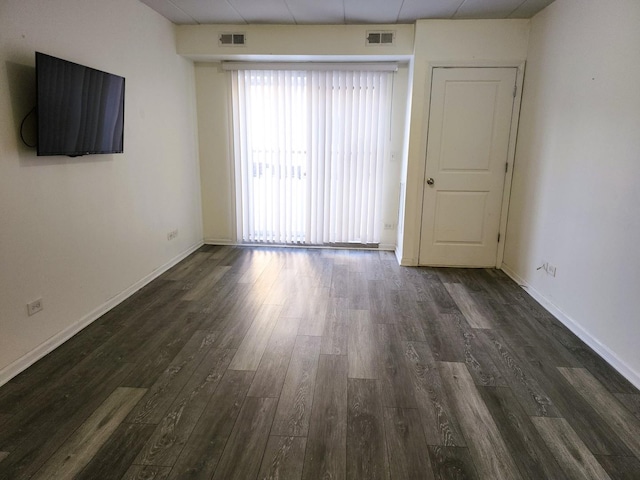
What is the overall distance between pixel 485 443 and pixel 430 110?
11.3 ft

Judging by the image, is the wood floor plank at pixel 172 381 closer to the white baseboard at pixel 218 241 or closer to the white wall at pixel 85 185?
the white wall at pixel 85 185

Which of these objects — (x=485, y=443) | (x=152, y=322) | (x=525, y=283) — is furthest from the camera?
(x=525, y=283)

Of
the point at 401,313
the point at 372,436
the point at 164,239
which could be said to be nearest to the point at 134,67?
the point at 164,239

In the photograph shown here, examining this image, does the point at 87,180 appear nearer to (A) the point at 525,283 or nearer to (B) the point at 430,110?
(B) the point at 430,110

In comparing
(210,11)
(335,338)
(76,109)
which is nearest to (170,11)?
(210,11)

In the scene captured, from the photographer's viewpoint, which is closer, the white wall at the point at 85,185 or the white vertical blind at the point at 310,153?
the white wall at the point at 85,185

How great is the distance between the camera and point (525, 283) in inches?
156

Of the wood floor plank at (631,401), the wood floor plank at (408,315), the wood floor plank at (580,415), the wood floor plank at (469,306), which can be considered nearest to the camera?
the wood floor plank at (580,415)

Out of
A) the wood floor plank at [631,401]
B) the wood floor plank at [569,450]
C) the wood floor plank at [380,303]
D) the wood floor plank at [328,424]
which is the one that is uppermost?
the wood floor plank at [631,401]

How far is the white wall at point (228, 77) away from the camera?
4.39 meters

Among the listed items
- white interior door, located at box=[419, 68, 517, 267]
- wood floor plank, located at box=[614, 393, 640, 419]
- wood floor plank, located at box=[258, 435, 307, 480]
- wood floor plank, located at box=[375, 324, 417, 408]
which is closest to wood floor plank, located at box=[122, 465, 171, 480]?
wood floor plank, located at box=[258, 435, 307, 480]

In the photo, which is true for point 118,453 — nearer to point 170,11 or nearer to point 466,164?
point 170,11

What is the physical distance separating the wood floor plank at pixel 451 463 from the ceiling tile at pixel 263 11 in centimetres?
378

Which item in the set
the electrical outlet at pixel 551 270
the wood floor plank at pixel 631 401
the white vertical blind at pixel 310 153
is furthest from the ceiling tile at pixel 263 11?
the wood floor plank at pixel 631 401
